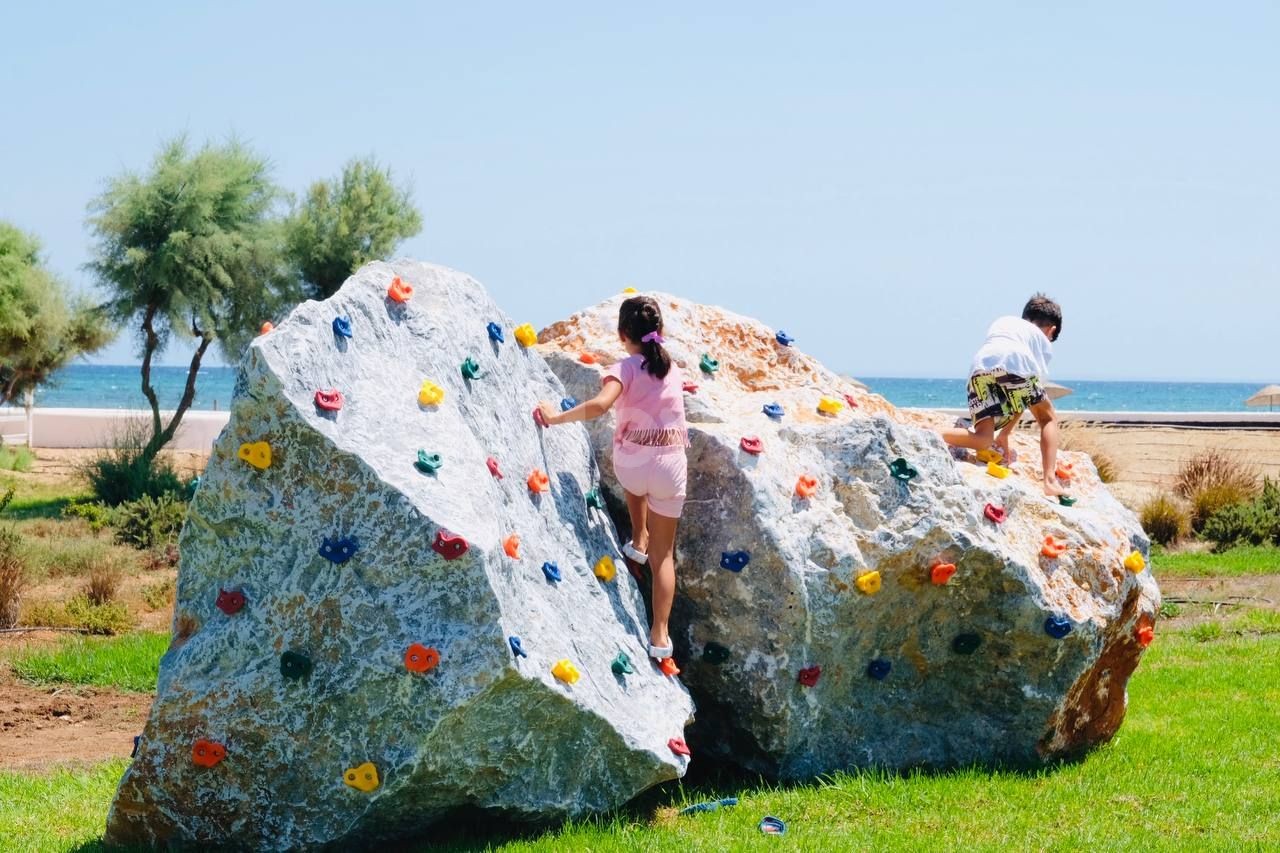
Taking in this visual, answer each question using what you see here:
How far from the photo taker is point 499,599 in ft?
17.2

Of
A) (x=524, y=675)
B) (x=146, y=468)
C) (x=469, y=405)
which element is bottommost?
(x=146, y=468)

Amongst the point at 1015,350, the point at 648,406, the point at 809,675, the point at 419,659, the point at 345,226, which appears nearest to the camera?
the point at 419,659

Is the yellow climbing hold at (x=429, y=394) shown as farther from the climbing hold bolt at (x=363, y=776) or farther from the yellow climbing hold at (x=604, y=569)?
the climbing hold bolt at (x=363, y=776)

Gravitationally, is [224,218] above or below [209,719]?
above

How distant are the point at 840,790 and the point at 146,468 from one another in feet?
47.9

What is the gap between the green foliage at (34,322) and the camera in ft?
76.6

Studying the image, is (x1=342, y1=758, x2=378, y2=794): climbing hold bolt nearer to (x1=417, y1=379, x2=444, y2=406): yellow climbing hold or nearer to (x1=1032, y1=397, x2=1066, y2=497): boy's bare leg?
(x1=417, y1=379, x2=444, y2=406): yellow climbing hold

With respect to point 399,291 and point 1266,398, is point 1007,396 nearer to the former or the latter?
point 399,291

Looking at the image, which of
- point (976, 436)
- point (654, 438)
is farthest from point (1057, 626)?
point (654, 438)

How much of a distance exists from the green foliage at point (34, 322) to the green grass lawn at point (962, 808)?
1813 centimetres

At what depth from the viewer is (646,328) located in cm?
635

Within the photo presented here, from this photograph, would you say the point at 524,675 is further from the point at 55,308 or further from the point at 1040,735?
the point at 55,308

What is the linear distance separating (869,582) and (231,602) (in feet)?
10.1

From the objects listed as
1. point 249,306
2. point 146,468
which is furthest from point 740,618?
point 249,306
